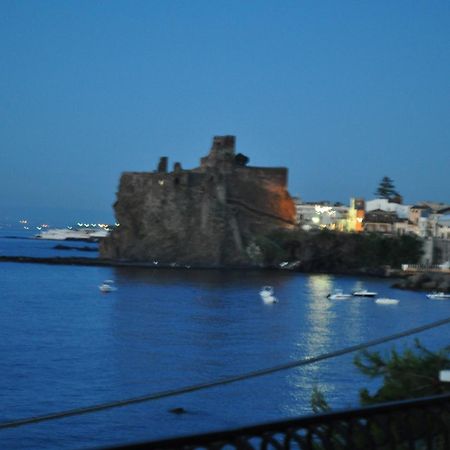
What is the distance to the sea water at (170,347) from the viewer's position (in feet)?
32.1

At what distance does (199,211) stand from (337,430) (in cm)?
3797

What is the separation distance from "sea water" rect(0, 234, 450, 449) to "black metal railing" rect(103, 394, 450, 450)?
0.05 metres

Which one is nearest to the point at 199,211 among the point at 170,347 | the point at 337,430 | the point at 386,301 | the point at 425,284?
the point at 425,284

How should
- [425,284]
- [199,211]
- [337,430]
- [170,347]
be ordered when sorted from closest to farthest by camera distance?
[337,430] → [170,347] → [425,284] → [199,211]

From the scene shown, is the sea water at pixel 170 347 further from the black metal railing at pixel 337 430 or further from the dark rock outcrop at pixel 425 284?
the dark rock outcrop at pixel 425 284

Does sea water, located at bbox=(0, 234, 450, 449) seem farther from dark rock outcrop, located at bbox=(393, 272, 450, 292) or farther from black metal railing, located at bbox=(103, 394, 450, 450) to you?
dark rock outcrop, located at bbox=(393, 272, 450, 292)

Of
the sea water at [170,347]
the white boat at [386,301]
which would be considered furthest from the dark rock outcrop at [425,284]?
the white boat at [386,301]

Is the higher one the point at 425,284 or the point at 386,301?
the point at 425,284

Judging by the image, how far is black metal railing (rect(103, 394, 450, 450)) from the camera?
171 centimetres

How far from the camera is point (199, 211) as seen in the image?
3991cm

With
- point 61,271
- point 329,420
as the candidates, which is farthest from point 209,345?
point 61,271

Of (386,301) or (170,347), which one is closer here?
(170,347)

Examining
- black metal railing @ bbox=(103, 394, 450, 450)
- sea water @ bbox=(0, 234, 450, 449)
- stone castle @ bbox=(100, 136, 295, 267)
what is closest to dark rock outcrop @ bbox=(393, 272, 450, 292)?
sea water @ bbox=(0, 234, 450, 449)

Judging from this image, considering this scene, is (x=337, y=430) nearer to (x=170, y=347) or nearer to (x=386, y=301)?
(x=170, y=347)
